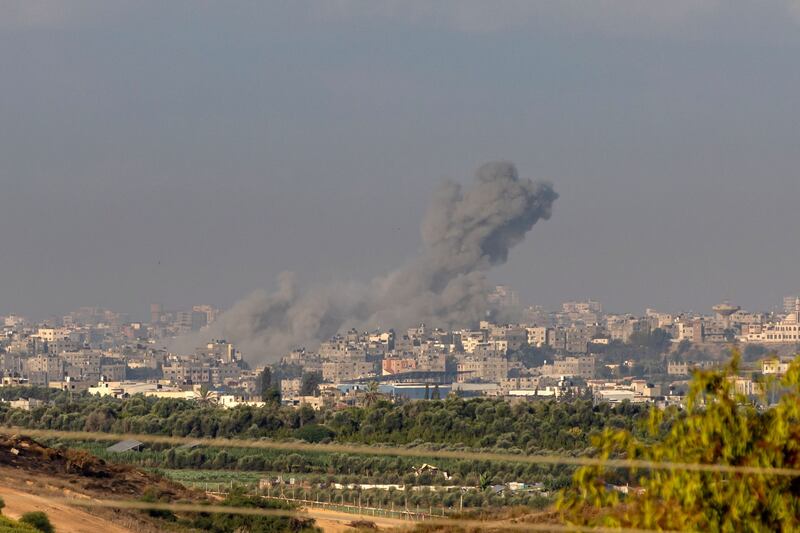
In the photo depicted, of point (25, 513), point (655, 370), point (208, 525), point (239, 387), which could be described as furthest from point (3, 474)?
point (655, 370)

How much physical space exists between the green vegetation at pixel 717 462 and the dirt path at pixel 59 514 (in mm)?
12149

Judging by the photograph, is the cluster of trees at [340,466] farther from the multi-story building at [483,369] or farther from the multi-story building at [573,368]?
the multi-story building at [483,369]

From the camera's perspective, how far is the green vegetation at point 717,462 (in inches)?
264

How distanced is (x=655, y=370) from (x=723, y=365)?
14461 centimetres

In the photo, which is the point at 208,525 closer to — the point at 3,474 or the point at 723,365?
the point at 3,474

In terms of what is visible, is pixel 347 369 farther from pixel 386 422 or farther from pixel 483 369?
pixel 386 422

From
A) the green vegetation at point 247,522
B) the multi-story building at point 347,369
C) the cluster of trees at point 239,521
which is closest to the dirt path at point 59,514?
the cluster of trees at point 239,521

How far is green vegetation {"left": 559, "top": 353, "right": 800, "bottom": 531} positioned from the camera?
670 centimetres

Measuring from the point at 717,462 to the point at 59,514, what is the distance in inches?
547

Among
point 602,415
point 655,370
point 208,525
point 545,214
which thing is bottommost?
point 208,525

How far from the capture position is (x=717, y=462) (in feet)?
22.8

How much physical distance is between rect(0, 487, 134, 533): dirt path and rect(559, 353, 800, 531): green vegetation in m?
12.1

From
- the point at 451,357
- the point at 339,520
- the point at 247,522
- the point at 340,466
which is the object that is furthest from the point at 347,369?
the point at 247,522

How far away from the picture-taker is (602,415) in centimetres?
4531
